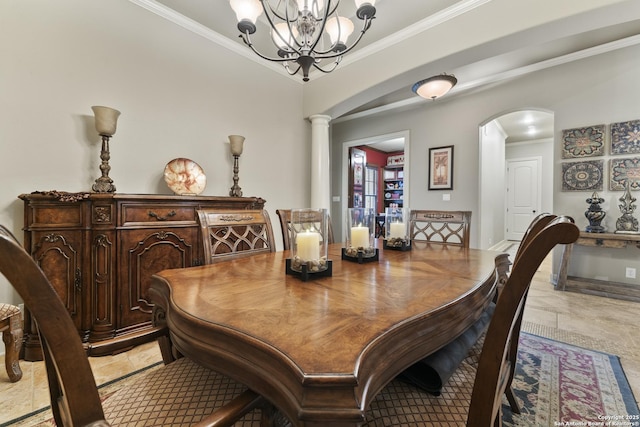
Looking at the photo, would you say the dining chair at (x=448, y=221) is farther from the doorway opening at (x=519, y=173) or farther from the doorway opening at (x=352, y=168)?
the doorway opening at (x=519, y=173)

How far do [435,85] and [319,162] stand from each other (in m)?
1.60

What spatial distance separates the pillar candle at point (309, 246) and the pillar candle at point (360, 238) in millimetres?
344

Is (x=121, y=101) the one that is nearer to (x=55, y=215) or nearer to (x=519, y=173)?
(x=55, y=215)

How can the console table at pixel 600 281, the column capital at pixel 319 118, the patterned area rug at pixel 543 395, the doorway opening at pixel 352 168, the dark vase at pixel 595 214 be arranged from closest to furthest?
the patterned area rug at pixel 543 395 → the console table at pixel 600 281 → the dark vase at pixel 595 214 → the column capital at pixel 319 118 → the doorway opening at pixel 352 168

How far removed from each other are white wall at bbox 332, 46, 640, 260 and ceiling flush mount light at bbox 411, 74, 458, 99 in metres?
1.33

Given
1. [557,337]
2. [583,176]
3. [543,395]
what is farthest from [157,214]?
[583,176]

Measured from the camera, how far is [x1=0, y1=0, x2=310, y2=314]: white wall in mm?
1858

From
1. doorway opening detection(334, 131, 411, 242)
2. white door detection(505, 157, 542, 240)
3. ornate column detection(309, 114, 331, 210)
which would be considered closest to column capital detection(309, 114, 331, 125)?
ornate column detection(309, 114, 331, 210)

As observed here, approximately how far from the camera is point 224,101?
9.74 feet

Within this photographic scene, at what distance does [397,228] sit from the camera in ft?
5.60

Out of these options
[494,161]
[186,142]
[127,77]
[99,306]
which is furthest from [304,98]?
[494,161]

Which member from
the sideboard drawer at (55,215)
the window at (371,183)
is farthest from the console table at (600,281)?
the sideboard drawer at (55,215)

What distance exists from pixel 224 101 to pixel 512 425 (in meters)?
3.38

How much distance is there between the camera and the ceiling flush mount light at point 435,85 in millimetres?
2836
